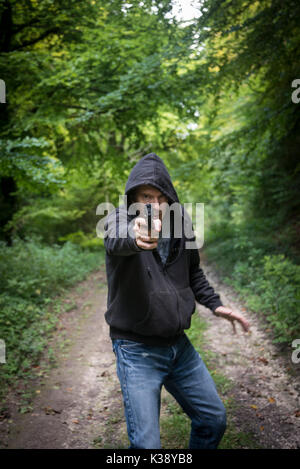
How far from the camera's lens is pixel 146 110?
22.9 ft

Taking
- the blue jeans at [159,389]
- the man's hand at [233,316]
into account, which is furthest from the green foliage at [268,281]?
the blue jeans at [159,389]

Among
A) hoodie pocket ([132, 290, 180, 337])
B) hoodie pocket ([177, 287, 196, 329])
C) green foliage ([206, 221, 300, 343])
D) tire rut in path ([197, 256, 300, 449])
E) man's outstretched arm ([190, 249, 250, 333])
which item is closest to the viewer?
hoodie pocket ([132, 290, 180, 337])

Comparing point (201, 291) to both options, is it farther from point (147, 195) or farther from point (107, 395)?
point (107, 395)

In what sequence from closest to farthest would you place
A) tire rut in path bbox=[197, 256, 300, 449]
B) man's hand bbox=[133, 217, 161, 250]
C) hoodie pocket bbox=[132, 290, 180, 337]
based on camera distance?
man's hand bbox=[133, 217, 161, 250]
hoodie pocket bbox=[132, 290, 180, 337]
tire rut in path bbox=[197, 256, 300, 449]

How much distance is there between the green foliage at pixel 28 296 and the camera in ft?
17.9

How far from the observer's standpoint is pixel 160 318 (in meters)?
2.33

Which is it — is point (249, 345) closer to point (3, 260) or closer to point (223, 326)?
A: point (223, 326)

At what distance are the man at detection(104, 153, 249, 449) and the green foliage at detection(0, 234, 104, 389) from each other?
3356 mm

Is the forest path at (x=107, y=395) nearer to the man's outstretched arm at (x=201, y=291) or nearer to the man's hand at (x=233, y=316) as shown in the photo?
the man's hand at (x=233, y=316)

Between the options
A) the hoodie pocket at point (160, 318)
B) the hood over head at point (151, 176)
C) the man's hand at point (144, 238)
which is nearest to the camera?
the man's hand at point (144, 238)

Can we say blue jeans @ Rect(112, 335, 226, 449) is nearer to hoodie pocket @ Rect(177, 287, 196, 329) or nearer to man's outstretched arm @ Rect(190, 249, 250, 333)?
hoodie pocket @ Rect(177, 287, 196, 329)

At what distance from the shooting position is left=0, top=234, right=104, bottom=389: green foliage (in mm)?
5454

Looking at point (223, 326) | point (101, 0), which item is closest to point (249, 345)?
point (223, 326)

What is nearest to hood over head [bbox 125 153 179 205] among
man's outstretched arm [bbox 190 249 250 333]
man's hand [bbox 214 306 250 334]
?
man's outstretched arm [bbox 190 249 250 333]
